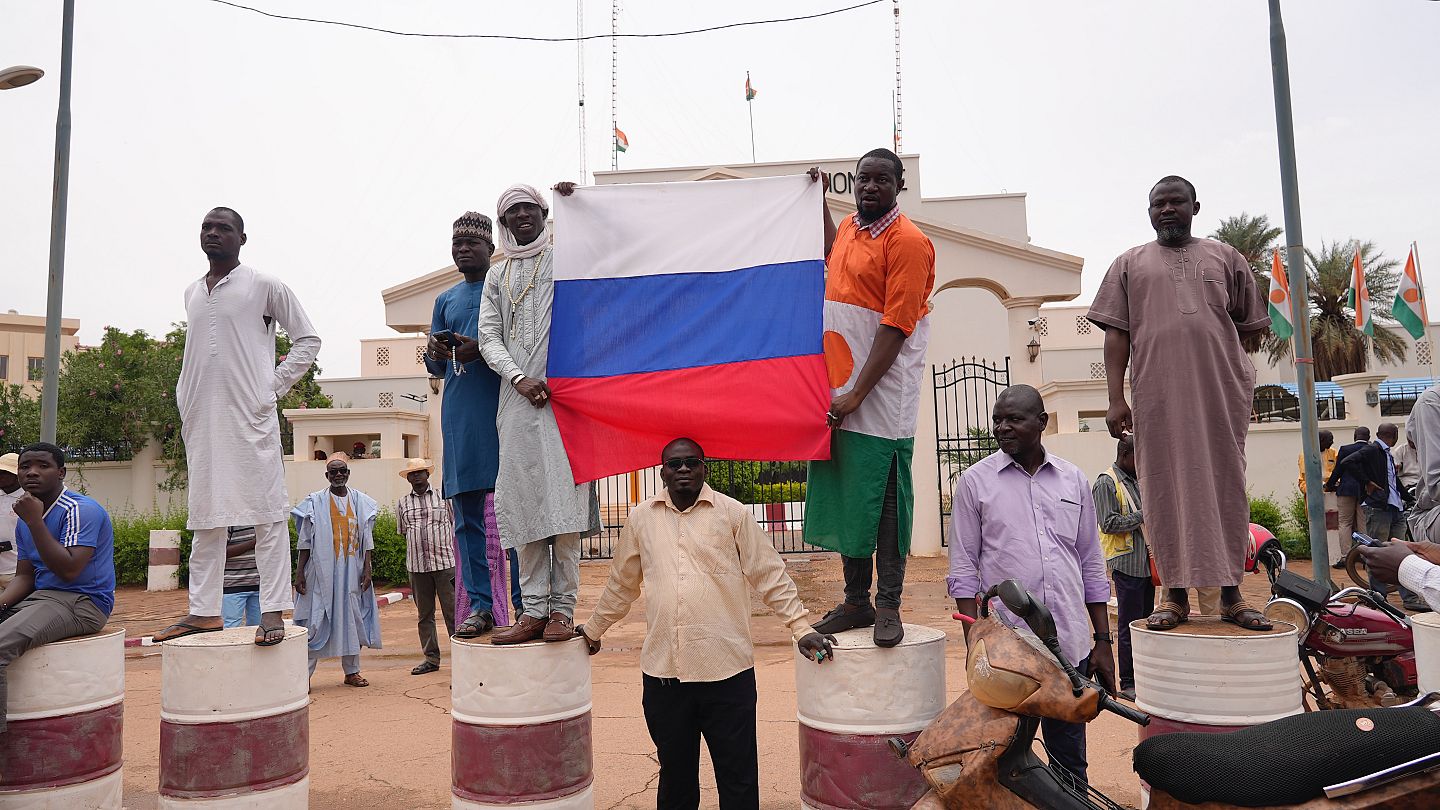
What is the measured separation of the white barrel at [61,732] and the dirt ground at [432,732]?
3.19 feet

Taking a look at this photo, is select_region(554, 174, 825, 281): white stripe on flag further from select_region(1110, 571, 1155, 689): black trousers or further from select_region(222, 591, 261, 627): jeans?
select_region(222, 591, 261, 627): jeans

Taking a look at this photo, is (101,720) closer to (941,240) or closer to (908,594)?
(908,594)

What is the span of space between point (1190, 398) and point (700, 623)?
6.89ft

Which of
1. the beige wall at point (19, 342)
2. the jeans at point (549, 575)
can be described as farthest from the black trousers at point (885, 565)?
the beige wall at point (19, 342)

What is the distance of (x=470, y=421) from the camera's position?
184 inches

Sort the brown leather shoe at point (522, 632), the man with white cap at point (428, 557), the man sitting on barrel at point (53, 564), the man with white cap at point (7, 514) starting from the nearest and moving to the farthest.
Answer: the brown leather shoe at point (522, 632) → the man sitting on barrel at point (53, 564) → the man with white cap at point (7, 514) → the man with white cap at point (428, 557)

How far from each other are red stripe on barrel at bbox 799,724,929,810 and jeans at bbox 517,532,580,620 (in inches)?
51.3

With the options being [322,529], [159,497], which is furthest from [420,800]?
[159,497]

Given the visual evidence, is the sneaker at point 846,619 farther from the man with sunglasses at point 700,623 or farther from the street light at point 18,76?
the street light at point 18,76

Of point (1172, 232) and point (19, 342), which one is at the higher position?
point (19, 342)

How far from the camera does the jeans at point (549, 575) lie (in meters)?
4.35

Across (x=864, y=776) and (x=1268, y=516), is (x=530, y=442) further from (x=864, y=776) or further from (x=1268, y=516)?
(x=1268, y=516)

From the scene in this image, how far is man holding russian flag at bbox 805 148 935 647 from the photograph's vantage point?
4.03 metres

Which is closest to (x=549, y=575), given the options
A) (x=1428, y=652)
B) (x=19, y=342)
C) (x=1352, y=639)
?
(x=1428, y=652)
